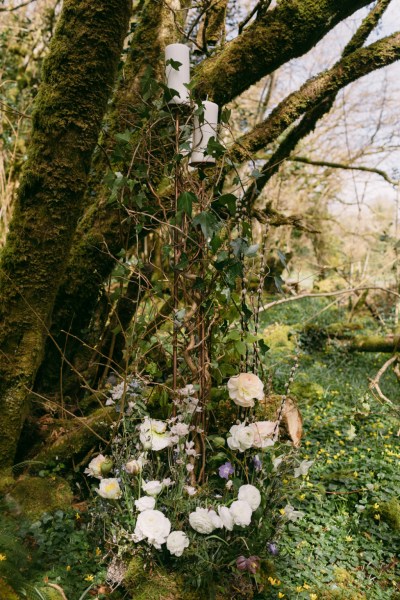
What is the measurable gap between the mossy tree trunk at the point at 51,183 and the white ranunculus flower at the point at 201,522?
1028 mm

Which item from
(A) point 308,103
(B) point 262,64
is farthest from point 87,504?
(A) point 308,103

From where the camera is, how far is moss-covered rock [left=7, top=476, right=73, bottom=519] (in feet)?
7.34

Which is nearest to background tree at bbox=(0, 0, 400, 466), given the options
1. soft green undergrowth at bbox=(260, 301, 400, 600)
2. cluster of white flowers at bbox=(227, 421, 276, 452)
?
cluster of white flowers at bbox=(227, 421, 276, 452)

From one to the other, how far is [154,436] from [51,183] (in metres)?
1.26

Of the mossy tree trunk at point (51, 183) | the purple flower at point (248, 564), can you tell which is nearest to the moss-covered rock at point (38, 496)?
the mossy tree trunk at point (51, 183)

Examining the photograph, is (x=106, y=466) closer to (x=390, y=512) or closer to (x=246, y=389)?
(x=246, y=389)

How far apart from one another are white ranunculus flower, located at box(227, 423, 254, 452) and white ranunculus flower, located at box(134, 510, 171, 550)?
445 mm

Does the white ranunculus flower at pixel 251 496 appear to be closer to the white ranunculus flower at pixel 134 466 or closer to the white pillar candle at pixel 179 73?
the white ranunculus flower at pixel 134 466

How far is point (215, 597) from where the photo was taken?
1928 mm

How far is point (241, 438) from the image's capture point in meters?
2.18

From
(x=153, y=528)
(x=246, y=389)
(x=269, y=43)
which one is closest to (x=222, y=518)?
(x=153, y=528)

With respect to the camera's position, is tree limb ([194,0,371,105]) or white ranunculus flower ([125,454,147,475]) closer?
white ranunculus flower ([125,454,147,475])

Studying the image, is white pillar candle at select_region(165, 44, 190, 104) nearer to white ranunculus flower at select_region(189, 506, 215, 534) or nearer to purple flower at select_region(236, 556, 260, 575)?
white ranunculus flower at select_region(189, 506, 215, 534)

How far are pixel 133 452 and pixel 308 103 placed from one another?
2.42 m
